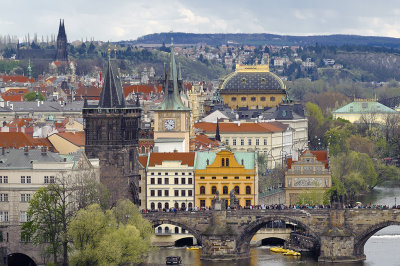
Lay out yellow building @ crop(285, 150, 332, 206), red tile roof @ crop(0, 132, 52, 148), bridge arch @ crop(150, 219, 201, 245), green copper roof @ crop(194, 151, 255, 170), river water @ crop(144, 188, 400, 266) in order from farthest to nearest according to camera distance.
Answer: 1. yellow building @ crop(285, 150, 332, 206)
2. red tile roof @ crop(0, 132, 52, 148)
3. green copper roof @ crop(194, 151, 255, 170)
4. bridge arch @ crop(150, 219, 201, 245)
5. river water @ crop(144, 188, 400, 266)

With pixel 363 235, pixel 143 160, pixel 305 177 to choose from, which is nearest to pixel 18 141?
pixel 143 160

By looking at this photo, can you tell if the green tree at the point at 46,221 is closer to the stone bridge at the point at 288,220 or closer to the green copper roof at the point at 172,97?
the stone bridge at the point at 288,220

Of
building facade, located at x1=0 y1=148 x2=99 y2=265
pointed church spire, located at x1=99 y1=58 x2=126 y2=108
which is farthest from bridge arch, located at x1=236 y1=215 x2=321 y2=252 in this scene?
pointed church spire, located at x1=99 y1=58 x2=126 y2=108

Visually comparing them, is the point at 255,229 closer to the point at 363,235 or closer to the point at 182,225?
the point at 182,225

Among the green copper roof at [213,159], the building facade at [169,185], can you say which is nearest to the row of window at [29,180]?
the building facade at [169,185]

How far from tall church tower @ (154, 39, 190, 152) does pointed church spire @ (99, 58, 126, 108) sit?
17.6m

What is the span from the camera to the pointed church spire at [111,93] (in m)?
137

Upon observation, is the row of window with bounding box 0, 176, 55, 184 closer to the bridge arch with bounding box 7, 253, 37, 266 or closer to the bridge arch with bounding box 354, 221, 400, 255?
the bridge arch with bounding box 7, 253, 37, 266

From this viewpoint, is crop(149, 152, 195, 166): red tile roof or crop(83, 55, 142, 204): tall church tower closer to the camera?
crop(83, 55, 142, 204): tall church tower

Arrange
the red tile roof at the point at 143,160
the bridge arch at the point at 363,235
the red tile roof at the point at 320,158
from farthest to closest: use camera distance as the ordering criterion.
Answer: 1. the red tile roof at the point at 320,158
2. the red tile roof at the point at 143,160
3. the bridge arch at the point at 363,235

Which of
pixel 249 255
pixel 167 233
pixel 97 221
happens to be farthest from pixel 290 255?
pixel 97 221

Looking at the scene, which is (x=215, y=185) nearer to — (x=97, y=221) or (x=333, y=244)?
(x=333, y=244)

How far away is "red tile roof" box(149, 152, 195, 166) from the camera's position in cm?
14100

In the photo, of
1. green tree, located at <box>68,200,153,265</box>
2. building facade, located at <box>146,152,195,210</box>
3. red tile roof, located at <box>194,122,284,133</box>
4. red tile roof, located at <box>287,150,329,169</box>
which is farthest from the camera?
red tile roof, located at <box>194,122,284,133</box>
